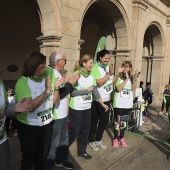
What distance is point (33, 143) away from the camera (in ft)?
6.86

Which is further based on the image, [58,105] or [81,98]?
[81,98]

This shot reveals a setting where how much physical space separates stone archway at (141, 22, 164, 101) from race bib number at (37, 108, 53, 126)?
10547mm

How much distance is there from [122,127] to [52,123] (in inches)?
69.9

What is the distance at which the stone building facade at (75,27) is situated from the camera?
5031 mm

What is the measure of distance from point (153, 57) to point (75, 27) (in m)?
8.31

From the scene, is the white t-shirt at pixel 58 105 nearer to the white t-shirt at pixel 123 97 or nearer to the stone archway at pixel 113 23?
the white t-shirt at pixel 123 97

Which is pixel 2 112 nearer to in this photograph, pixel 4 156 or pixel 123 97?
pixel 4 156

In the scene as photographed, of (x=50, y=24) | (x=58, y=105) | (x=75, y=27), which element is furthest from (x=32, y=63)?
(x=75, y=27)

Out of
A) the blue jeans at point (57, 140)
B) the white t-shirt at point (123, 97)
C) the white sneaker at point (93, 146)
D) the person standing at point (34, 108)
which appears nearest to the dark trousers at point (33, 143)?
the person standing at point (34, 108)

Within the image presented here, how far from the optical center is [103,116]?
3438mm

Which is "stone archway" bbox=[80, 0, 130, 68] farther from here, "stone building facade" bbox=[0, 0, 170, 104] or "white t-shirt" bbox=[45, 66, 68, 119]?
"white t-shirt" bbox=[45, 66, 68, 119]

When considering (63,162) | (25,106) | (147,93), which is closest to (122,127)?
(63,162)

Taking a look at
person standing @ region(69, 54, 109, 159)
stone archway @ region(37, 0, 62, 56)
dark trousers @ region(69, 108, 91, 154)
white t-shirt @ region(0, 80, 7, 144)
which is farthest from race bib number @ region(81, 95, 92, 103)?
stone archway @ region(37, 0, 62, 56)

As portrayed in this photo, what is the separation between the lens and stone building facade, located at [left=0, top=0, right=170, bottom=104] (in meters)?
5.03
